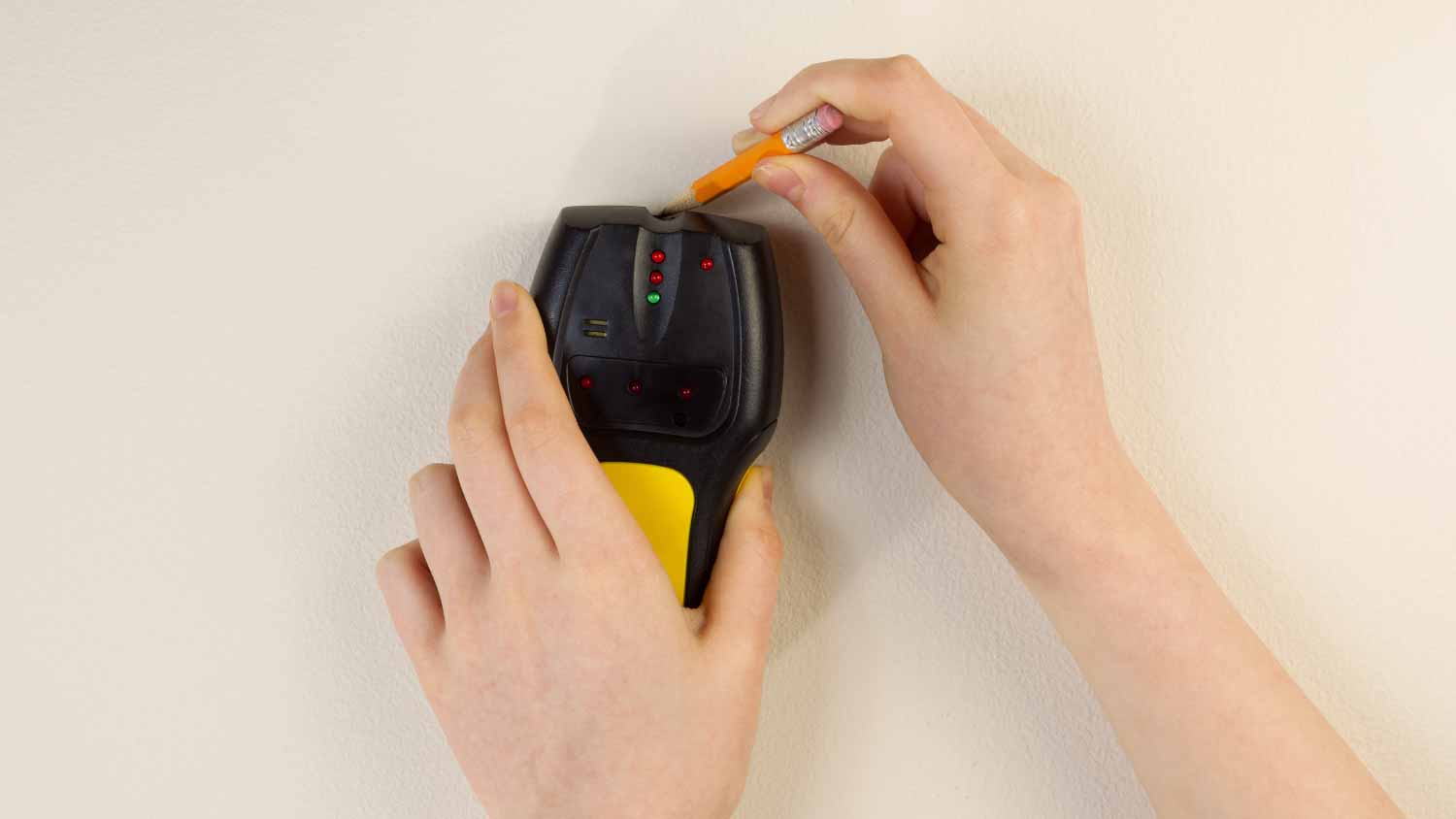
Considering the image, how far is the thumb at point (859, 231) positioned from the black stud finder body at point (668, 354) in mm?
53

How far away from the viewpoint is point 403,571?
0.74 m

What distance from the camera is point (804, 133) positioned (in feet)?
2.20

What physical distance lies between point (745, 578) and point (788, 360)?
0.18 metres

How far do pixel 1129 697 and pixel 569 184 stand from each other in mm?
540

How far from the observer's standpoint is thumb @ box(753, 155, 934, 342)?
2.22 ft

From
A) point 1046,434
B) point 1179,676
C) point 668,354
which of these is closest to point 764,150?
point 668,354

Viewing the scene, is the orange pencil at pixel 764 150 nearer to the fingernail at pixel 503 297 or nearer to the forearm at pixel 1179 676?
the fingernail at pixel 503 297

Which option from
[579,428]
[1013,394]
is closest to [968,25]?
[1013,394]

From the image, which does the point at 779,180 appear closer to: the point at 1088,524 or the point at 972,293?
the point at 972,293

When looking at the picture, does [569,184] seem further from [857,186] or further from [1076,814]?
[1076,814]

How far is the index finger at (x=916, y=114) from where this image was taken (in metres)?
0.63

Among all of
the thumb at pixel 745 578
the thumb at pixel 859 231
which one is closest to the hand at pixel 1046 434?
the thumb at pixel 859 231

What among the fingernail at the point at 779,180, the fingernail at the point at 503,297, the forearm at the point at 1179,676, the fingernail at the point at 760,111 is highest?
the fingernail at the point at 760,111

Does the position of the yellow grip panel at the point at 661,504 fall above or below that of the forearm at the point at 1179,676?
above
